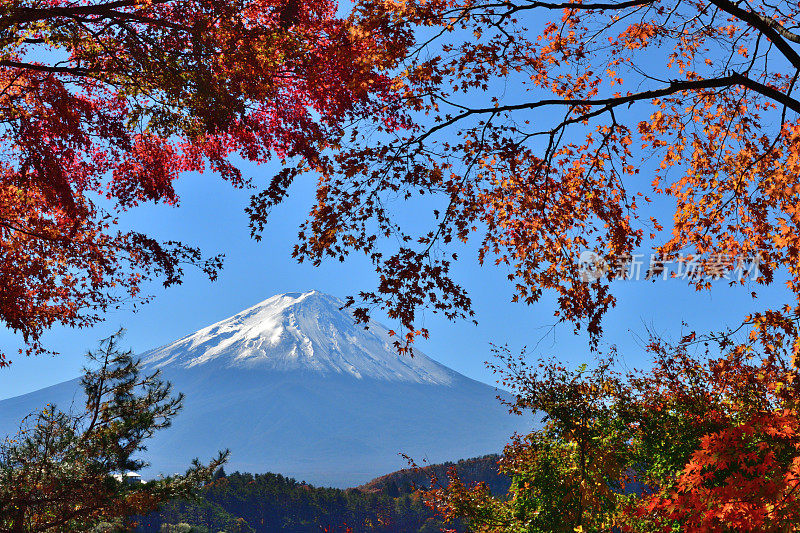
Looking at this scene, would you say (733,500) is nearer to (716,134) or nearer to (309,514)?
(716,134)

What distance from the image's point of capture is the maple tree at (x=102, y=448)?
8484 millimetres

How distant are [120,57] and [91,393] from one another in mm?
8758

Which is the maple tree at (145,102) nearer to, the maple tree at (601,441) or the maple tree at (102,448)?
the maple tree at (102,448)

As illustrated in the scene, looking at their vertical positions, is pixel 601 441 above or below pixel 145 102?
below

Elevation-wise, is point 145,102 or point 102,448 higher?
point 145,102

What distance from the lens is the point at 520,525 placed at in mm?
11688

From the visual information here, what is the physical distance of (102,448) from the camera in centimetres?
1158

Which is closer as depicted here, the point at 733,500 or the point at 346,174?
the point at 733,500

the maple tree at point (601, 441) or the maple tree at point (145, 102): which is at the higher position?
the maple tree at point (145, 102)

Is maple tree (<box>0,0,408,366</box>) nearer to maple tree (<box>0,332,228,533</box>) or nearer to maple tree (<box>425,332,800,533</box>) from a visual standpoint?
maple tree (<box>0,332,228,533</box>)

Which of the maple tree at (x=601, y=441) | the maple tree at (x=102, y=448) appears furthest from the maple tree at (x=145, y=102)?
the maple tree at (x=601, y=441)

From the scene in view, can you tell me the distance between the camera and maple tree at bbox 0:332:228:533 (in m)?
8.48

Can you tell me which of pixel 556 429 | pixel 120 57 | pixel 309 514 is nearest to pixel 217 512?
pixel 309 514

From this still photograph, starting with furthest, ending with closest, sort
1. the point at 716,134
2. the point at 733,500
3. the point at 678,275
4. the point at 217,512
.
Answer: the point at 217,512 < the point at 716,134 < the point at 678,275 < the point at 733,500
